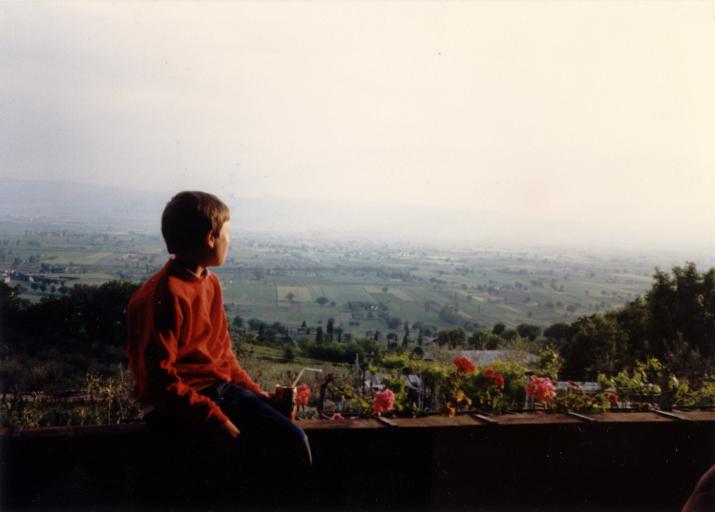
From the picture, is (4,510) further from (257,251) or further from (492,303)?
(492,303)

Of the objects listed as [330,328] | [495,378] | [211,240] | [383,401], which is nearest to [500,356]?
[495,378]

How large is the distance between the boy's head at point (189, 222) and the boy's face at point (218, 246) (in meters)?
0.02

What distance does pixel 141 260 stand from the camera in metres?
2.51

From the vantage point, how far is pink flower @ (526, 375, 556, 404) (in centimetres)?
297

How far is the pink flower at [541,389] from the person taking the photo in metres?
2.97

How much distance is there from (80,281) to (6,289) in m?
0.26

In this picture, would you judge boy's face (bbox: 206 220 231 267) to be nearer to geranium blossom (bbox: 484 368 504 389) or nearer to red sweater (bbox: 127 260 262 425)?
red sweater (bbox: 127 260 262 425)

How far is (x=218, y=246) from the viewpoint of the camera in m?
2.16

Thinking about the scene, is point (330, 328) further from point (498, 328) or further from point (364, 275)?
point (498, 328)

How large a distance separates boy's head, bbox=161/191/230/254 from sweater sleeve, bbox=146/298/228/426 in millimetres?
208

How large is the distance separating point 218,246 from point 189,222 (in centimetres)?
13

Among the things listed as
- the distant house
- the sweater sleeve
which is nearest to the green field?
the distant house

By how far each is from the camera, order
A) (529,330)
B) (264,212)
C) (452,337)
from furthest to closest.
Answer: (529,330)
(452,337)
(264,212)

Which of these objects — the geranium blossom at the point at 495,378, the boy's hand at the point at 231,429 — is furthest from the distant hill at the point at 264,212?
the boy's hand at the point at 231,429
